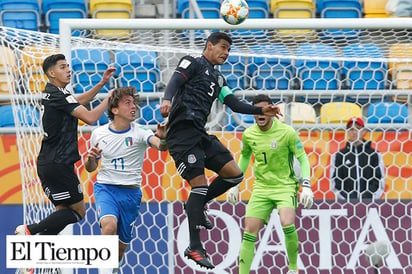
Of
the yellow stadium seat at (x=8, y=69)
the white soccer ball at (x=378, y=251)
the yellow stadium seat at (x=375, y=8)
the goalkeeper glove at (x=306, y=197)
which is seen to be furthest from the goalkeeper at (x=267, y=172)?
the yellow stadium seat at (x=375, y=8)

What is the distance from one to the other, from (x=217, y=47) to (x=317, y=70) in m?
2.67

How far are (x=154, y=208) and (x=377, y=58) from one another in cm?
246

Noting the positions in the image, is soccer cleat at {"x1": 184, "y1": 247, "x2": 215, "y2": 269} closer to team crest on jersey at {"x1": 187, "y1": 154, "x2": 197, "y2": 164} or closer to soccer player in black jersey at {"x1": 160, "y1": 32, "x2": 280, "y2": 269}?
soccer player in black jersey at {"x1": 160, "y1": 32, "x2": 280, "y2": 269}

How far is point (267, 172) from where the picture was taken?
938 cm

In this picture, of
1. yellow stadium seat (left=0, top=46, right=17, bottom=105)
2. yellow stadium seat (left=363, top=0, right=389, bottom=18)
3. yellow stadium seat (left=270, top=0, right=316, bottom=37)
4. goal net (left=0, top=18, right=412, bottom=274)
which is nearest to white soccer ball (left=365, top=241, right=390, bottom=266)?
goal net (left=0, top=18, right=412, bottom=274)

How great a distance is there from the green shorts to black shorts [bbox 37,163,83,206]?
1.67 metres

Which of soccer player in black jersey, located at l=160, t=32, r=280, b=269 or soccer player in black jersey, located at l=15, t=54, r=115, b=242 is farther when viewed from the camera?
soccer player in black jersey, located at l=15, t=54, r=115, b=242

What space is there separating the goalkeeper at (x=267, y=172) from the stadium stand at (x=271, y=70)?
2.71ft

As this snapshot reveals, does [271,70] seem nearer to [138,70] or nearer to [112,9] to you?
[138,70]

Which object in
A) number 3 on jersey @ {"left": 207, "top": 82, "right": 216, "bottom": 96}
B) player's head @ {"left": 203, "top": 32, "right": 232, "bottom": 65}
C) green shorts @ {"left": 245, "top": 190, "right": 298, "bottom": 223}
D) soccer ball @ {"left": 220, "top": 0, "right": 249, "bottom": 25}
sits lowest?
green shorts @ {"left": 245, "top": 190, "right": 298, "bottom": 223}

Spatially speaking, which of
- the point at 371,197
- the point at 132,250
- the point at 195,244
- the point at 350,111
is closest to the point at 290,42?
the point at 350,111

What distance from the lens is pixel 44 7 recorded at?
12.4 metres

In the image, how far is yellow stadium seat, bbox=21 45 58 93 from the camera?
9508 mm

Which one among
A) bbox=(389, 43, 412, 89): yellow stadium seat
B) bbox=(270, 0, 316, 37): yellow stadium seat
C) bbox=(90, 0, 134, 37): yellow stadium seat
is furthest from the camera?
bbox=(270, 0, 316, 37): yellow stadium seat
